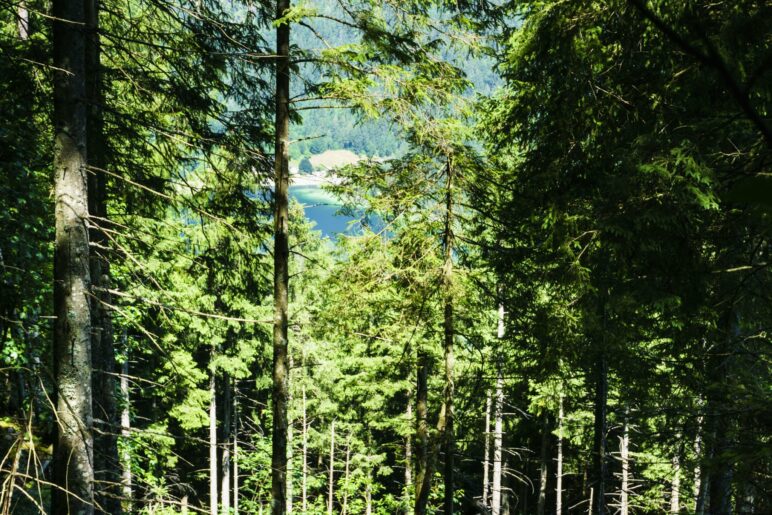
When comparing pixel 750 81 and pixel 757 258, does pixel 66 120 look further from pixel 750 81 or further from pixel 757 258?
pixel 757 258

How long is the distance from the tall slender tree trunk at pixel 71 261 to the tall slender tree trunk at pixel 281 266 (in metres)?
2.36

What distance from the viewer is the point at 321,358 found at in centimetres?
2052

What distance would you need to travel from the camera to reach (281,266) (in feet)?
20.2

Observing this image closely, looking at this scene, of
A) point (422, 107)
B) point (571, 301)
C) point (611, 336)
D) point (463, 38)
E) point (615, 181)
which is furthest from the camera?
point (571, 301)

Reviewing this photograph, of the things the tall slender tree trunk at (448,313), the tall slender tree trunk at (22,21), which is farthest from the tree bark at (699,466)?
the tall slender tree trunk at (22,21)

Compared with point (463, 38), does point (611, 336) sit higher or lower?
lower

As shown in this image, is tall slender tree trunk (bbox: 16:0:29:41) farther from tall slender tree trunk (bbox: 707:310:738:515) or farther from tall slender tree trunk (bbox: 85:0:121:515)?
tall slender tree trunk (bbox: 707:310:738:515)

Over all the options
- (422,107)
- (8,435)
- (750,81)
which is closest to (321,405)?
(8,435)

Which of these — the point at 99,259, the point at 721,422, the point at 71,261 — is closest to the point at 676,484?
the point at 721,422

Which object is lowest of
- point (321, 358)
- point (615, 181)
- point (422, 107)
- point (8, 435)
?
point (321, 358)

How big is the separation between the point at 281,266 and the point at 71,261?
8.67ft

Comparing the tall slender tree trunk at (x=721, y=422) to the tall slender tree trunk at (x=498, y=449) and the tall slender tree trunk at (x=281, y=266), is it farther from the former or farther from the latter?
the tall slender tree trunk at (x=281, y=266)

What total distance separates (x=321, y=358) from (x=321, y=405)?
1954mm

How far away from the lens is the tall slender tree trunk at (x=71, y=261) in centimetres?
368
